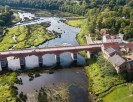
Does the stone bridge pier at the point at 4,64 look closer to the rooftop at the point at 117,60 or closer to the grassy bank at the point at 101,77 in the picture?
the grassy bank at the point at 101,77

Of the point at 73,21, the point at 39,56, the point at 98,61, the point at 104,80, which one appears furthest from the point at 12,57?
the point at 73,21

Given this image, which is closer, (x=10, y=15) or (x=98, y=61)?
(x=98, y=61)

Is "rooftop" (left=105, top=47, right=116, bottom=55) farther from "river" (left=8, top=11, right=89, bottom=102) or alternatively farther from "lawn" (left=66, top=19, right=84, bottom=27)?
"lawn" (left=66, top=19, right=84, bottom=27)

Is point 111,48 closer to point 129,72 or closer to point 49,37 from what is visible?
point 129,72

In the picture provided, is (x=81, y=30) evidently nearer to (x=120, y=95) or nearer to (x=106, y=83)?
(x=106, y=83)

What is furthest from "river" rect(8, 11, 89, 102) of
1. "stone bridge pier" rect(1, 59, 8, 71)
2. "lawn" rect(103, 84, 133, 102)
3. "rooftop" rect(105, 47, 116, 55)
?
"rooftop" rect(105, 47, 116, 55)

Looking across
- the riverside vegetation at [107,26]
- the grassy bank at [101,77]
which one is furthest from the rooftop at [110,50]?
the riverside vegetation at [107,26]

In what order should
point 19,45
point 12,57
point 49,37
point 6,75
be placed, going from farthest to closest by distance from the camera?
point 49,37, point 19,45, point 12,57, point 6,75

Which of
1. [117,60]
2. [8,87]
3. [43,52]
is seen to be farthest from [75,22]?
[8,87]

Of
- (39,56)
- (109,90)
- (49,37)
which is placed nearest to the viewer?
(109,90)
